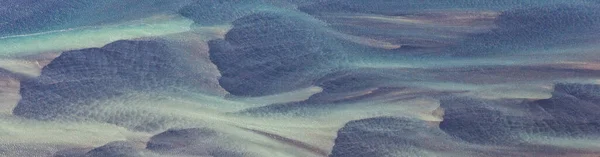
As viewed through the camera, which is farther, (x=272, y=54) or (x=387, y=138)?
(x=272, y=54)

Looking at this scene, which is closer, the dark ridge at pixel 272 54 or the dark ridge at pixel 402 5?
the dark ridge at pixel 272 54

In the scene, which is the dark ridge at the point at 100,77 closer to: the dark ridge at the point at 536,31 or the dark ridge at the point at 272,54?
the dark ridge at the point at 272,54

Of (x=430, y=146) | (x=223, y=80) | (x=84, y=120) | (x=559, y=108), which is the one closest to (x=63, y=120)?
(x=84, y=120)

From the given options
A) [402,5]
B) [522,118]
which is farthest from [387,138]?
[402,5]

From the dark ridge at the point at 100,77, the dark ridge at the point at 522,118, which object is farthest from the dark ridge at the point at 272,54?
the dark ridge at the point at 522,118

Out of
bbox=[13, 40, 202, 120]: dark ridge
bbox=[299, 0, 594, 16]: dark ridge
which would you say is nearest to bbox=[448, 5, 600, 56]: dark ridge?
bbox=[299, 0, 594, 16]: dark ridge

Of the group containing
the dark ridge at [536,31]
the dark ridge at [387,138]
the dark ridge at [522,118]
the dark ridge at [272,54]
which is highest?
the dark ridge at [536,31]

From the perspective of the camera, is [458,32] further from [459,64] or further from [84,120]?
[84,120]

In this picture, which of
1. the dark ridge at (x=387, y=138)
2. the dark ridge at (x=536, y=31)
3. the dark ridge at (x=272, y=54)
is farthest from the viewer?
the dark ridge at (x=536, y=31)

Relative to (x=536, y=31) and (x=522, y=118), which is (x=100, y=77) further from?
(x=536, y=31)

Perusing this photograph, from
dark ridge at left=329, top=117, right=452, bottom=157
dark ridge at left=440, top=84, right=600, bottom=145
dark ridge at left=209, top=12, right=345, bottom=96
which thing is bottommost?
dark ridge at left=329, top=117, right=452, bottom=157

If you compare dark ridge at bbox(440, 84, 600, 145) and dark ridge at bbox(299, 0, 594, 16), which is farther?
dark ridge at bbox(299, 0, 594, 16)

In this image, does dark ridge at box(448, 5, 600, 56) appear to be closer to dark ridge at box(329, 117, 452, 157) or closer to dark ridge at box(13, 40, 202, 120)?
dark ridge at box(329, 117, 452, 157)

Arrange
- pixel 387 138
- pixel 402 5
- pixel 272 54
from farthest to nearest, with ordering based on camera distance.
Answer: pixel 402 5 < pixel 272 54 < pixel 387 138
